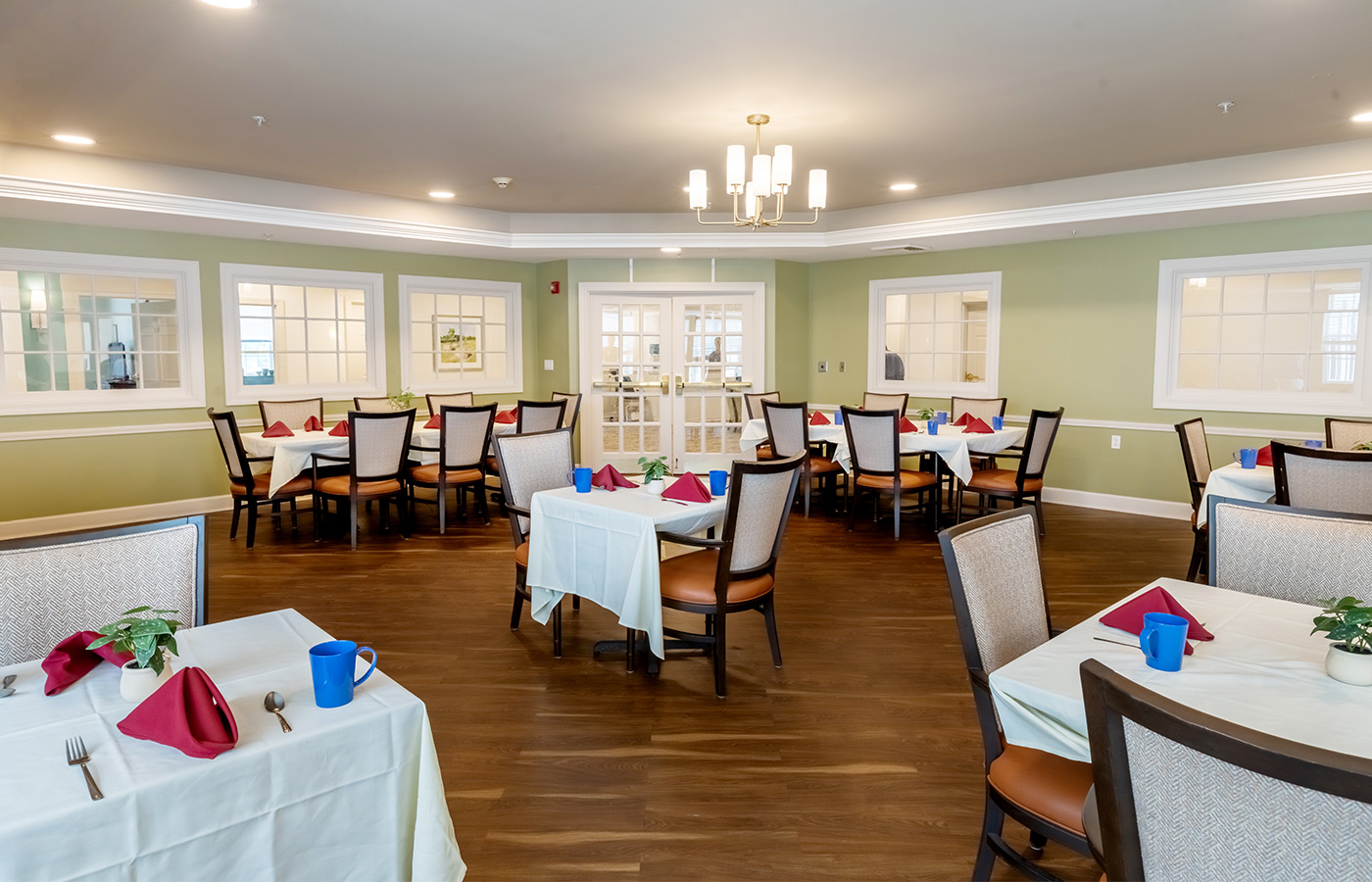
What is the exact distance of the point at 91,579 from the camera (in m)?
1.96

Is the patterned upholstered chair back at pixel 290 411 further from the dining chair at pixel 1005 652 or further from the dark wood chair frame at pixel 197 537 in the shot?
the dining chair at pixel 1005 652

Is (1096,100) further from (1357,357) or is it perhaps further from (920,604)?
(1357,357)

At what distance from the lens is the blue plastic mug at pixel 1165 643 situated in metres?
1.64

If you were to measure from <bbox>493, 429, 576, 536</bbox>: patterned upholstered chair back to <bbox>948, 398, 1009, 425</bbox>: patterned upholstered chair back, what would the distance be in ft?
15.0

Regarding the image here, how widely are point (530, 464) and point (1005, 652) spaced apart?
2586 millimetres

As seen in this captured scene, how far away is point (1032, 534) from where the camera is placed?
2229 millimetres

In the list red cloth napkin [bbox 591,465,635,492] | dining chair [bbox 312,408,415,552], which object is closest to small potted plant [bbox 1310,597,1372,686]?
red cloth napkin [bbox 591,465,635,492]

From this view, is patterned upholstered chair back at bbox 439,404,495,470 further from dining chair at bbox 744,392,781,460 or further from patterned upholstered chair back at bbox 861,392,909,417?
patterned upholstered chair back at bbox 861,392,909,417

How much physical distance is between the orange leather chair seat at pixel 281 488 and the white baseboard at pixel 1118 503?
636 cm

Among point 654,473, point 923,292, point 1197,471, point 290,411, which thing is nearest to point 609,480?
point 654,473

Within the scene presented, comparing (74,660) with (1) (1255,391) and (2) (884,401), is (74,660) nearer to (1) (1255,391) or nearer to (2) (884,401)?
(2) (884,401)

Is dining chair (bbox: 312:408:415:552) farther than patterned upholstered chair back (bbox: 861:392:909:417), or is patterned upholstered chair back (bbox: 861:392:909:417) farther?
patterned upholstered chair back (bbox: 861:392:909:417)

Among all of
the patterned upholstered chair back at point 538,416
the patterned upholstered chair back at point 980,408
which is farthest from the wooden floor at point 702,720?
the patterned upholstered chair back at point 980,408

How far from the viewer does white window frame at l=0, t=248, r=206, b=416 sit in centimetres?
610
